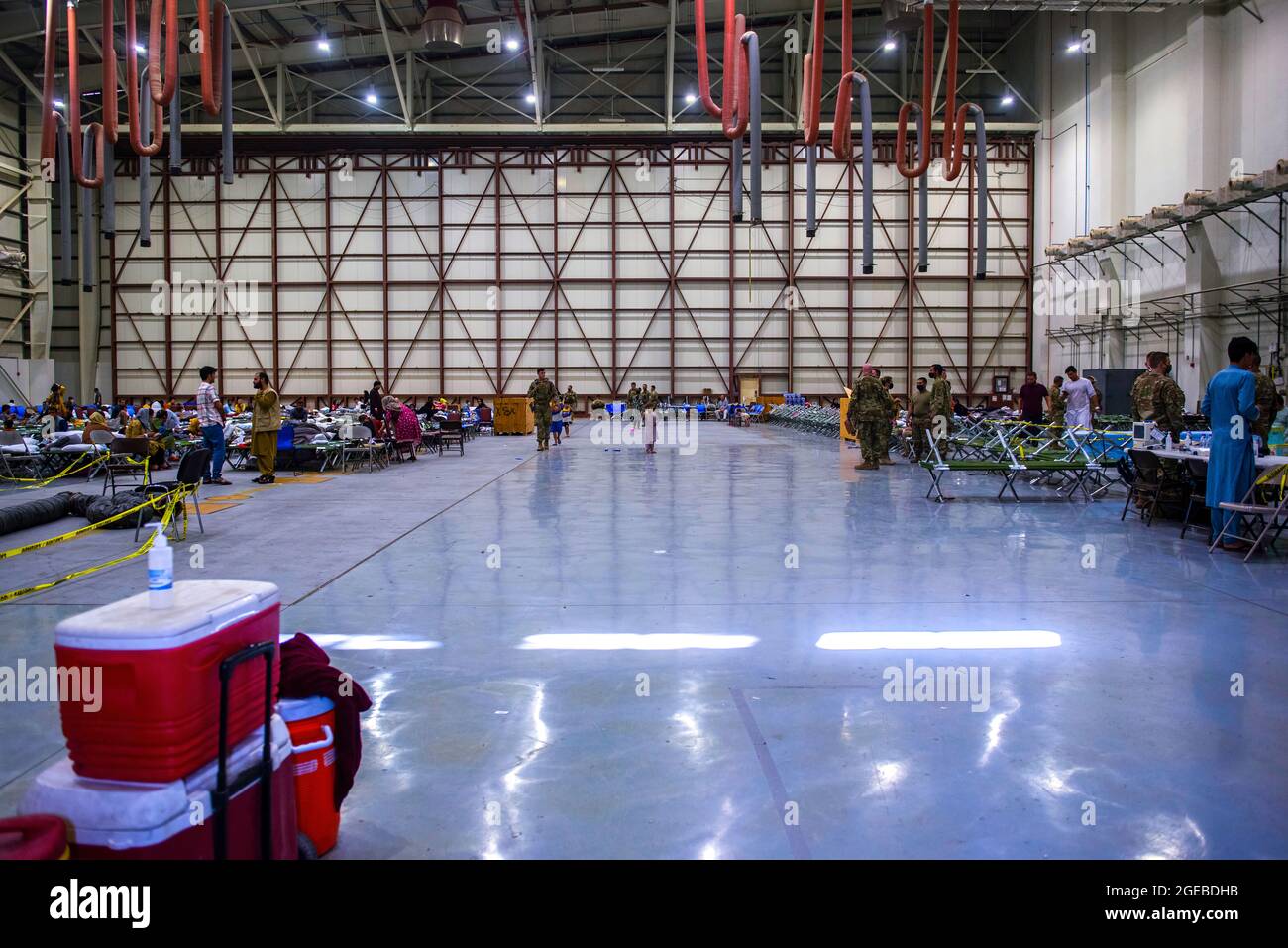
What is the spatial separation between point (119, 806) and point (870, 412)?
564 inches

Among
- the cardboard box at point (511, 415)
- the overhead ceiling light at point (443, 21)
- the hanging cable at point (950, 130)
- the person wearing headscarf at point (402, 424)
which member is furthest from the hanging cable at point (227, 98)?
the cardboard box at point (511, 415)

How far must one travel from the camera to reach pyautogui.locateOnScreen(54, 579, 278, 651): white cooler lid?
211cm

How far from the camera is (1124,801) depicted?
305cm

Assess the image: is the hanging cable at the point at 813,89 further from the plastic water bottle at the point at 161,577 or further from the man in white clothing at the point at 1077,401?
the plastic water bottle at the point at 161,577

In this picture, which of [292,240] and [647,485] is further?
[292,240]

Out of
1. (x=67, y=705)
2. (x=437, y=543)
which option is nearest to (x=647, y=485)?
(x=437, y=543)

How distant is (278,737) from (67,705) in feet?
1.66

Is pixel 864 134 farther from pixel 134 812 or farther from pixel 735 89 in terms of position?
pixel 134 812

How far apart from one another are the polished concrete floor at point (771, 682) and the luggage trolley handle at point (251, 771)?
50cm

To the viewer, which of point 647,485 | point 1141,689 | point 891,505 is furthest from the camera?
point 647,485

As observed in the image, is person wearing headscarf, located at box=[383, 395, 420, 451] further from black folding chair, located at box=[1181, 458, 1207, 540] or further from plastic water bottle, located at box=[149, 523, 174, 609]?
plastic water bottle, located at box=[149, 523, 174, 609]

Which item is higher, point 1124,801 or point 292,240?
point 292,240

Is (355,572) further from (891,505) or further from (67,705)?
(891,505)

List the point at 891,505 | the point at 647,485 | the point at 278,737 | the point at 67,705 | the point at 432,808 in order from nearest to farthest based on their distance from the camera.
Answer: the point at 67,705, the point at 278,737, the point at 432,808, the point at 891,505, the point at 647,485
